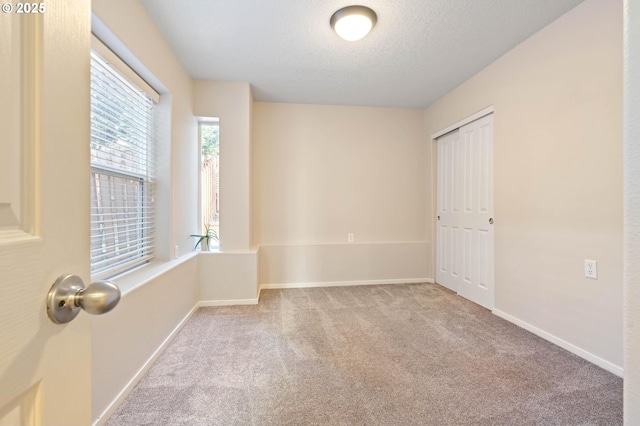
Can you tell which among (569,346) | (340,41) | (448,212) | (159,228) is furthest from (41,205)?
(448,212)

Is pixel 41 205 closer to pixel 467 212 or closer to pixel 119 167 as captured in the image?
pixel 119 167

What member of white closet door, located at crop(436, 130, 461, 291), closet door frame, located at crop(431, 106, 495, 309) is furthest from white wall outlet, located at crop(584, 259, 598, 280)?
white closet door, located at crop(436, 130, 461, 291)

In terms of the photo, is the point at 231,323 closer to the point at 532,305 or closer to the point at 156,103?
the point at 156,103

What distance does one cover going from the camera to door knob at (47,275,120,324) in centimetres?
40

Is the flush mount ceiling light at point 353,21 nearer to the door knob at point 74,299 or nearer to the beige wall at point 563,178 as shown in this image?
the beige wall at point 563,178

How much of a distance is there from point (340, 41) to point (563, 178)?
207cm

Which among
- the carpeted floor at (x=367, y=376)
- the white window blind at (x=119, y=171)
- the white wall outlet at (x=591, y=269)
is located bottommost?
the carpeted floor at (x=367, y=376)

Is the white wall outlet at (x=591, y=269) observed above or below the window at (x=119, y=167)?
below

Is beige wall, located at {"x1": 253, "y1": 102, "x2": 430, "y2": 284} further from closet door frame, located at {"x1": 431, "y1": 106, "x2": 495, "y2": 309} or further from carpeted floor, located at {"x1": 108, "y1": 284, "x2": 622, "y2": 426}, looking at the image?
carpeted floor, located at {"x1": 108, "y1": 284, "x2": 622, "y2": 426}

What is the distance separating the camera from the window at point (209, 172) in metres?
3.11

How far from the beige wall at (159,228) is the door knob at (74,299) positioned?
3.64ft

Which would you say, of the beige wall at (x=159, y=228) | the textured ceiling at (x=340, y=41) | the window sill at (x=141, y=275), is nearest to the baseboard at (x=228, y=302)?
the beige wall at (x=159, y=228)

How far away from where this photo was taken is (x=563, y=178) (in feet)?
6.51

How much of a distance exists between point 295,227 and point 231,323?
1.53 meters
